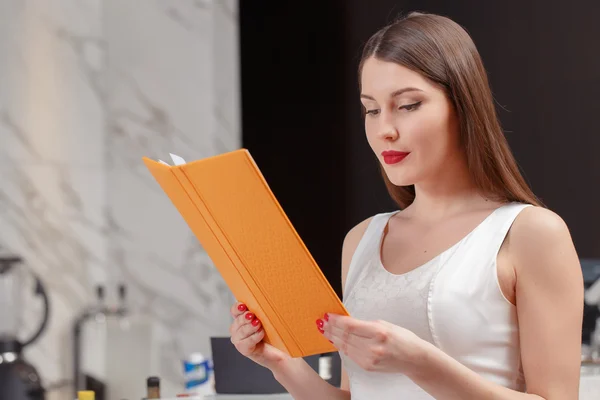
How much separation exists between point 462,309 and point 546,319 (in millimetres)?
108

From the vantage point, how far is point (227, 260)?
1.13 m

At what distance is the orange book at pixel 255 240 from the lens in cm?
100

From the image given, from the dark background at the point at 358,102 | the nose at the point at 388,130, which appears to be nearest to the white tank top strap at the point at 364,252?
the nose at the point at 388,130

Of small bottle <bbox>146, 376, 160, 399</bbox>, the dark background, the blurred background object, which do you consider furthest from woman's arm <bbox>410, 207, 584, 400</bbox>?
the blurred background object

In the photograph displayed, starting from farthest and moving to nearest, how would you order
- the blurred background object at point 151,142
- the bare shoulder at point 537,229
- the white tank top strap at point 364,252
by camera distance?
the blurred background object at point 151,142 < the white tank top strap at point 364,252 < the bare shoulder at point 537,229

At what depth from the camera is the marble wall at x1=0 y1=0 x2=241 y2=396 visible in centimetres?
347

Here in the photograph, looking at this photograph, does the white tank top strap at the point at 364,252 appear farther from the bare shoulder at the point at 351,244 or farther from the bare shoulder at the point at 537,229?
the bare shoulder at the point at 537,229

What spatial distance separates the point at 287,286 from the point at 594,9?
219 centimetres

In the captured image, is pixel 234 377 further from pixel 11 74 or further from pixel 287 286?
pixel 11 74

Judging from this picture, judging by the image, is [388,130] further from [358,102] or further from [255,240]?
[358,102]

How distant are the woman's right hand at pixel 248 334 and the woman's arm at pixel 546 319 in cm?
27

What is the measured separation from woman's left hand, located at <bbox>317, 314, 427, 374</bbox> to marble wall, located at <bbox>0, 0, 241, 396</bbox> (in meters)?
2.53

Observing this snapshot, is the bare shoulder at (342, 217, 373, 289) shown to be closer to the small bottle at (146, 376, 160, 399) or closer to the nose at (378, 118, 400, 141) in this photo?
the nose at (378, 118, 400, 141)

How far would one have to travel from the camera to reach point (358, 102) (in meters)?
3.46
